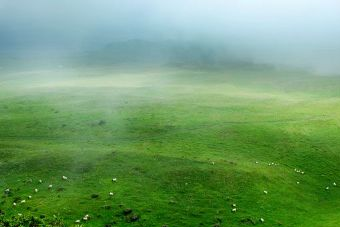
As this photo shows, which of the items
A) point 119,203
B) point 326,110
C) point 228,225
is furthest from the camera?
point 326,110

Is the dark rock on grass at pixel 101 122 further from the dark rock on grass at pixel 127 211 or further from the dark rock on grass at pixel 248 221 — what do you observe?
the dark rock on grass at pixel 248 221

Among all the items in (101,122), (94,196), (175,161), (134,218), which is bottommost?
(134,218)

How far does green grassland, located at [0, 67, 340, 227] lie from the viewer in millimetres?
51656

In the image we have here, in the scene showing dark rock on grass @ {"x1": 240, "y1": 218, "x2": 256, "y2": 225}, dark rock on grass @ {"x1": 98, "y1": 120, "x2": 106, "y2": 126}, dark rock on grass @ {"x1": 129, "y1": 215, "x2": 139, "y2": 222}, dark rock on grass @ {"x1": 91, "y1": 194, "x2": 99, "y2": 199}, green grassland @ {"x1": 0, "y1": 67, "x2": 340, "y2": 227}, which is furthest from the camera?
dark rock on grass @ {"x1": 98, "y1": 120, "x2": 106, "y2": 126}

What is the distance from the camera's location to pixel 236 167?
63.3m

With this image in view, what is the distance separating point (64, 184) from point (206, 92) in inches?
3560

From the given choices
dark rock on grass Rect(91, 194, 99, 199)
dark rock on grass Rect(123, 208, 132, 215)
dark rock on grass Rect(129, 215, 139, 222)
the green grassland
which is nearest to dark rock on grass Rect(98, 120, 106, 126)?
the green grassland

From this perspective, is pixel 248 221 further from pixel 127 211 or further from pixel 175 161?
pixel 175 161

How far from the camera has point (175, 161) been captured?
65125 mm

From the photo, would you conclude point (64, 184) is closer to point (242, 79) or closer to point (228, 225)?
point (228, 225)

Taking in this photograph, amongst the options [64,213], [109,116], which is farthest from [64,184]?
[109,116]

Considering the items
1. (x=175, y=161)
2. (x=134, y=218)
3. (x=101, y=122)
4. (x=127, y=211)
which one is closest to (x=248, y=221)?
(x=134, y=218)

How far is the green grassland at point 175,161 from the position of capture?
Result: 2034 inches

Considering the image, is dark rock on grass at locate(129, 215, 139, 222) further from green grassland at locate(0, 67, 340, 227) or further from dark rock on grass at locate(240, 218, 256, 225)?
dark rock on grass at locate(240, 218, 256, 225)
